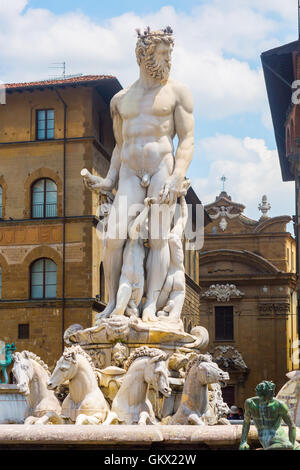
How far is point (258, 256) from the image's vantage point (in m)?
65.6

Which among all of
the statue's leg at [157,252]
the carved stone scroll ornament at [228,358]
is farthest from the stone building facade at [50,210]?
the statue's leg at [157,252]

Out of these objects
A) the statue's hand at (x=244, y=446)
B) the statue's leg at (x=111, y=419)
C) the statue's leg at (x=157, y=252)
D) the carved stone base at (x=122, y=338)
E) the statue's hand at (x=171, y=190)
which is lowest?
the statue's hand at (x=244, y=446)

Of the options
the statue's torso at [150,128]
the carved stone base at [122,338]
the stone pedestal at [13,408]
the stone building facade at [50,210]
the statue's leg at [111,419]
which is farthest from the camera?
the stone building facade at [50,210]

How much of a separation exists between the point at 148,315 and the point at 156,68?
3.10 m

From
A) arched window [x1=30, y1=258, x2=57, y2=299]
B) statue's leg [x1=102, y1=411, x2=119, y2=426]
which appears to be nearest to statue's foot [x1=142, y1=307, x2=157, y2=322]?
statue's leg [x1=102, y1=411, x2=119, y2=426]

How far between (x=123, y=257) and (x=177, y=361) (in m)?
1.57

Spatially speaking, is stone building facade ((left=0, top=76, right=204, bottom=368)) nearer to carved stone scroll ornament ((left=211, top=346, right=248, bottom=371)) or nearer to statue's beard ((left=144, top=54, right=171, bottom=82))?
carved stone scroll ornament ((left=211, top=346, right=248, bottom=371))

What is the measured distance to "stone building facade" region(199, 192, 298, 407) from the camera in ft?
209

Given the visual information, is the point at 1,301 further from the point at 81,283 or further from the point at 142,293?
the point at 142,293

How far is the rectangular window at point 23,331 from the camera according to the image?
38.8 m

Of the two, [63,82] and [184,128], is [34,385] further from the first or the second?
[63,82]

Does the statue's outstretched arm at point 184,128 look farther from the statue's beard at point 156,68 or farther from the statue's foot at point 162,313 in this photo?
the statue's foot at point 162,313

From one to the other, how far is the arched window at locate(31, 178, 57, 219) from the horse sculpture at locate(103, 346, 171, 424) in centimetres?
3073

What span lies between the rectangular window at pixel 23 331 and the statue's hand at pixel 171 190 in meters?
27.6
